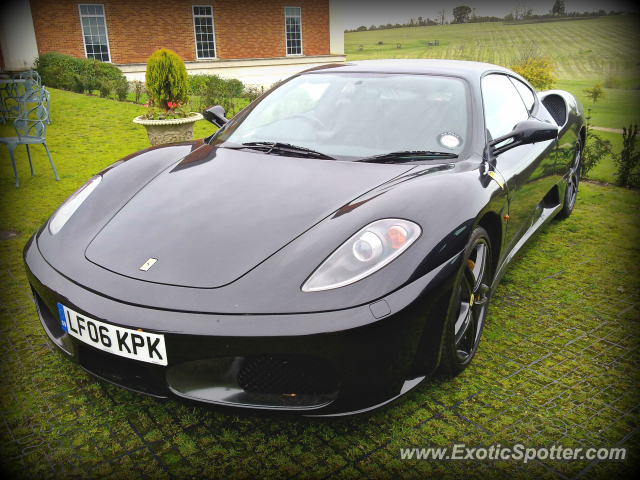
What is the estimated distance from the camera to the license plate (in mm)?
1717

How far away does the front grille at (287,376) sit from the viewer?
1.70m

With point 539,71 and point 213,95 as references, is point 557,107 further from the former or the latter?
point 213,95

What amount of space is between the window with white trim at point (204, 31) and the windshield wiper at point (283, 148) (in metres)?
24.1

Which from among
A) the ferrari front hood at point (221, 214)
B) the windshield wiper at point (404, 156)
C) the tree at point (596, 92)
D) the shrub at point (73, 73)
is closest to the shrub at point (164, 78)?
the ferrari front hood at point (221, 214)

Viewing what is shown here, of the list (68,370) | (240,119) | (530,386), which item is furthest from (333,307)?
(240,119)

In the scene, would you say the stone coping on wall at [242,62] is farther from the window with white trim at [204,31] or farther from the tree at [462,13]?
the tree at [462,13]

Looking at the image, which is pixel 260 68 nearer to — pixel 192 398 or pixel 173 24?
pixel 173 24

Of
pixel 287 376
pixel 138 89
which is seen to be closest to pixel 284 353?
pixel 287 376

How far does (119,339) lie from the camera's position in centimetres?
176

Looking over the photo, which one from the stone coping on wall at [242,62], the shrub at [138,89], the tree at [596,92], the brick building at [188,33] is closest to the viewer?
the tree at [596,92]

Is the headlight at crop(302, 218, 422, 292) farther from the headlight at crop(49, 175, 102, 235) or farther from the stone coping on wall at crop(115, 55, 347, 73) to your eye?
the stone coping on wall at crop(115, 55, 347, 73)

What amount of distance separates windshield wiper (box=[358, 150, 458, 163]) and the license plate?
1.38 metres

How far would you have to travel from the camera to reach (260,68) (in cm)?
2650

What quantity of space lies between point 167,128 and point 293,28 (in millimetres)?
22307
